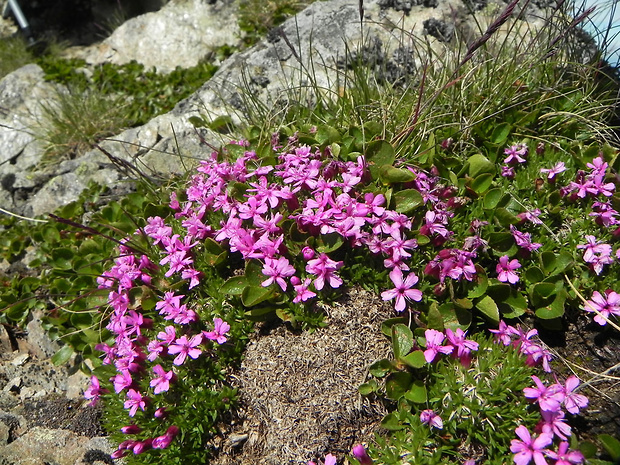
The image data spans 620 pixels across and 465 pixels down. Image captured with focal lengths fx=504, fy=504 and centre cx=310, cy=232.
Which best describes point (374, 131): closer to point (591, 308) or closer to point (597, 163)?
point (597, 163)

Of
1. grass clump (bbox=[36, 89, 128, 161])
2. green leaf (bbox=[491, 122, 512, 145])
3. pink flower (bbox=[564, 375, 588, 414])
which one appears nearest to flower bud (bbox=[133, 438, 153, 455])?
pink flower (bbox=[564, 375, 588, 414])

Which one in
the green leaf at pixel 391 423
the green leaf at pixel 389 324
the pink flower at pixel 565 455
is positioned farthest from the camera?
the green leaf at pixel 389 324

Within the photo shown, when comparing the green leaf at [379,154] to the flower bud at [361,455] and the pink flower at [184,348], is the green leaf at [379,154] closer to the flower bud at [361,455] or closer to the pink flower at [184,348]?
the pink flower at [184,348]

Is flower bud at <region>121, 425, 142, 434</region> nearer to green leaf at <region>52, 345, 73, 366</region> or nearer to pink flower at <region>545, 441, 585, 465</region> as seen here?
green leaf at <region>52, 345, 73, 366</region>

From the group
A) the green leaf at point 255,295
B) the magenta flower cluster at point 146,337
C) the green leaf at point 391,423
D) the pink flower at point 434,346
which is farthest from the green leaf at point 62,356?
the pink flower at point 434,346

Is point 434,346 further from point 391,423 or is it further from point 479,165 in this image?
point 479,165

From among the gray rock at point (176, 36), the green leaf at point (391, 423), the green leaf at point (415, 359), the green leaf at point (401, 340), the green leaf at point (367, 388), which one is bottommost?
the green leaf at point (391, 423)
